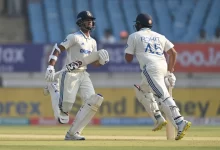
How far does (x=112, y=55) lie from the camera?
59.0 ft

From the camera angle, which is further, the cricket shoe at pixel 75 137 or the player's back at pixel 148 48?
the cricket shoe at pixel 75 137

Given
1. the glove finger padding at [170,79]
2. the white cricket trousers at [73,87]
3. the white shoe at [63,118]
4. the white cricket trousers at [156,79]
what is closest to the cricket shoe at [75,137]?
the white shoe at [63,118]

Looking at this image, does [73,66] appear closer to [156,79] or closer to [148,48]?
[148,48]

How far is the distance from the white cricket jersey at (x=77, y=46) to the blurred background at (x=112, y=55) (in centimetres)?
688

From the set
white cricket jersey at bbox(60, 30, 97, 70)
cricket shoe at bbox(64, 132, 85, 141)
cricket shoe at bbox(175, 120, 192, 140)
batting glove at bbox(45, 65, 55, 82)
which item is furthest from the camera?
white cricket jersey at bbox(60, 30, 97, 70)

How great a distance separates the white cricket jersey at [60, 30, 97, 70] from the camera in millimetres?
9727

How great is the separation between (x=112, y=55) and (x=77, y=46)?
323 inches

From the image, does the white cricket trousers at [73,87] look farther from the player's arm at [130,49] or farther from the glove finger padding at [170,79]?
the glove finger padding at [170,79]

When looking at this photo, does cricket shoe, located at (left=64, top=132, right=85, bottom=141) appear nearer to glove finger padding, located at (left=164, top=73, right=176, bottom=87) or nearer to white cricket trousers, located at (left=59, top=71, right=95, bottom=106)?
white cricket trousers, located at (left=59, top=71, right=95, bottom=106)

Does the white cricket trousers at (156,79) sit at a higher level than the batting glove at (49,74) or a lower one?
lower

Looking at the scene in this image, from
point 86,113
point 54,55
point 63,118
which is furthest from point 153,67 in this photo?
point 63,118

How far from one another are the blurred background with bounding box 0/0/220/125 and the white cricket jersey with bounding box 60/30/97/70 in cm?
688

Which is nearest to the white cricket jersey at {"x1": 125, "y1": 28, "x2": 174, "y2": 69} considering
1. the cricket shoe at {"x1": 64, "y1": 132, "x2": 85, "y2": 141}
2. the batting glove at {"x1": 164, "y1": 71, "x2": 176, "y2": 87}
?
the batting glove at {"x1": 164, "y1": 71, "x2": 176, "y2": 87}

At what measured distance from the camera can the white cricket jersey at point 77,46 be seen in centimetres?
973
